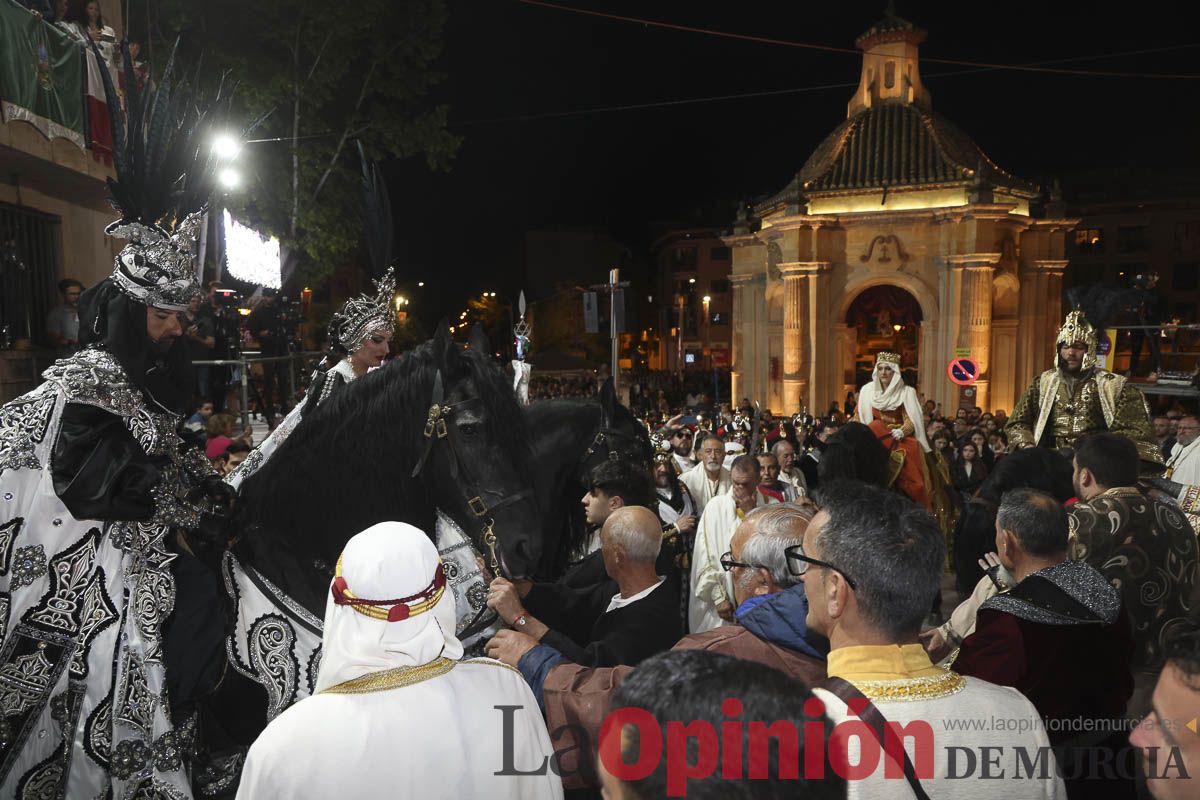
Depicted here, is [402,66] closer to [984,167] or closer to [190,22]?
[190,22]

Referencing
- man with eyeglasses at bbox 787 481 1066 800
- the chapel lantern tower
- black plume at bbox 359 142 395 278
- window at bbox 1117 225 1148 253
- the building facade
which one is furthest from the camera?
the building facade

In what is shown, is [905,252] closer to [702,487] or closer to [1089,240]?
[702,487]

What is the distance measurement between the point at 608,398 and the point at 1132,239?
5484 centimetres

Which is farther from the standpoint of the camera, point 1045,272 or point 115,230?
point 1045,272

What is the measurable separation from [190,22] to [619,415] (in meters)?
15.1

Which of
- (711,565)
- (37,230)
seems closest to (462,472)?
(711,565)

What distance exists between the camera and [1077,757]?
2975 millimetres

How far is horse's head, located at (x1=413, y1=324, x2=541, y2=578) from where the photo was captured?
3279 millimetres

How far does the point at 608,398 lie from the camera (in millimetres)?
6746

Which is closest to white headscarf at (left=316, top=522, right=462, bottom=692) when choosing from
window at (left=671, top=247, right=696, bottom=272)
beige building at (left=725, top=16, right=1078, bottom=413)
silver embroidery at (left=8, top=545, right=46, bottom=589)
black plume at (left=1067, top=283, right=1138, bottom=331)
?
silver embroidery at (left=8, top=545, right=46, bottom=589)

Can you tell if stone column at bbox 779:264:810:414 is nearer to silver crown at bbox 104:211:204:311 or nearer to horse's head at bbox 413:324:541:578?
horse's head at bbox 413:324:541:578

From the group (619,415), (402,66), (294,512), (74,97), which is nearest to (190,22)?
(402,66)

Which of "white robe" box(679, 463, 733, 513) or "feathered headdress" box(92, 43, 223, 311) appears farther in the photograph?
"white robe" box(679, 463, 733, 513)

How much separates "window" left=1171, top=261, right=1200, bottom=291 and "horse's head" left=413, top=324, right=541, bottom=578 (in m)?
58.5
